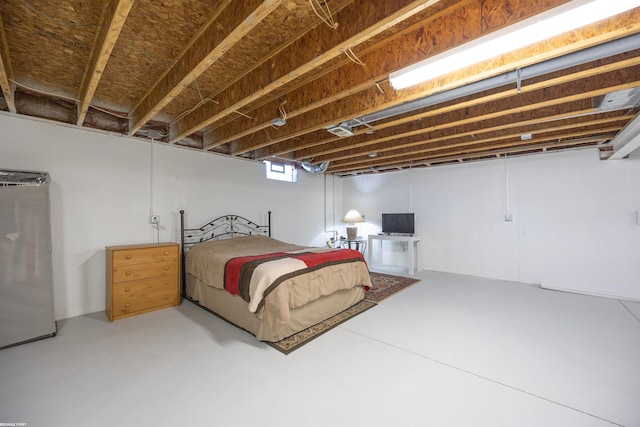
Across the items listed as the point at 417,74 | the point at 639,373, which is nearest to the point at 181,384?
the point at 417,74

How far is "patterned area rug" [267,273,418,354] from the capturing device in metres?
2.71

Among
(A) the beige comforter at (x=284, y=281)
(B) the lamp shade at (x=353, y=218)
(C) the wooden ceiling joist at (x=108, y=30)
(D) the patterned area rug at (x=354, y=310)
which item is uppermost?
(C) the wooden ceiling joist at (x=108, y=30)

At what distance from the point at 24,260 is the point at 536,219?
298 inches

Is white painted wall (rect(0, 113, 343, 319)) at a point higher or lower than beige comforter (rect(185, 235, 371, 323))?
higher

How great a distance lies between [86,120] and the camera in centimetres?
342

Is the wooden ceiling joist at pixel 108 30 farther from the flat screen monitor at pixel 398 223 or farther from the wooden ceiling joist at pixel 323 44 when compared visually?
the flat screen monitor at pixel 398 223

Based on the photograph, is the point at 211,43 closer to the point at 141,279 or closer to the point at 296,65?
the point at 296,65

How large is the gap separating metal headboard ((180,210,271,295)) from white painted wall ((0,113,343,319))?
0.36ft

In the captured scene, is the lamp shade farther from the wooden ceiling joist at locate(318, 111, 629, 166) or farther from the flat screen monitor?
the wooden ceiling joist at locate(318, 111, 629, 166)

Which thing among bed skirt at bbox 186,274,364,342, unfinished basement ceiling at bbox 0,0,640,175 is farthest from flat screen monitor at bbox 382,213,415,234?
bed skirt at bbox 186,274,364,342

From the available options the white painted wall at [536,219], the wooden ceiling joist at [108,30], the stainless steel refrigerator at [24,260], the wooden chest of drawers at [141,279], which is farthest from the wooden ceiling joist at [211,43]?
the white painted wall at [536,219]

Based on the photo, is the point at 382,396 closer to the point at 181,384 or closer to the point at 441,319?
the point at 181,384

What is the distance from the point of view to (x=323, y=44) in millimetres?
1905

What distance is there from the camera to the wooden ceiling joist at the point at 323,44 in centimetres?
Result: 155
